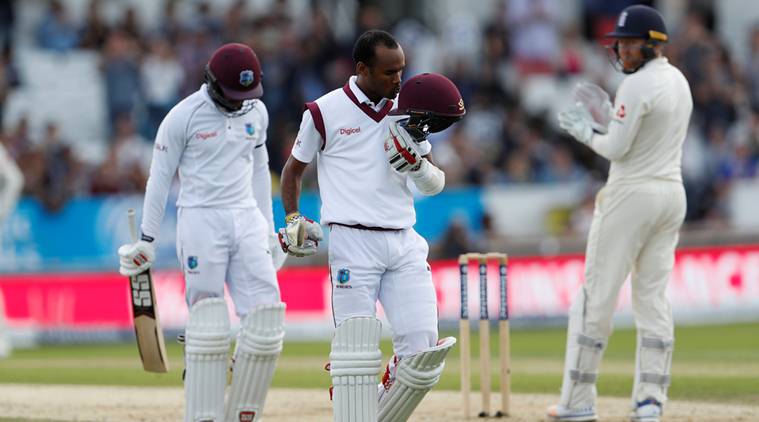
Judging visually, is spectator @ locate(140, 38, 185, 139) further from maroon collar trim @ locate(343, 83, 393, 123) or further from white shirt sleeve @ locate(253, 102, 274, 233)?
maroon collar trim @ locate(343, 83, 393, 123)

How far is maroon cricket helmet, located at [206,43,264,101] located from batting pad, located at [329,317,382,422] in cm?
167

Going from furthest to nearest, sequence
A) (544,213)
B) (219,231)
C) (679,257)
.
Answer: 1. (544,213)
2. (679,257)
3. (219,231)

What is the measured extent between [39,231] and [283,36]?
4.83 metres

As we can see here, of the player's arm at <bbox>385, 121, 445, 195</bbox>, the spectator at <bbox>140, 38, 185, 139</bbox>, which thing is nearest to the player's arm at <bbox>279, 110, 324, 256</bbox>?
the player's arm at <bbox>385, 121, 445, 195</bbox>

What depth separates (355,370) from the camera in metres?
7.32

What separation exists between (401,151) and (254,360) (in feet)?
5.65

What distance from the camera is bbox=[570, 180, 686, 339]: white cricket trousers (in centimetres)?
882

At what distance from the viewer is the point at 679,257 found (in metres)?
18.4

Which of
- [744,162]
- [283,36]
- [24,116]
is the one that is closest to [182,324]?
[24,116]

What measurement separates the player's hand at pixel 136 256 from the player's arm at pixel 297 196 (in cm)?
111

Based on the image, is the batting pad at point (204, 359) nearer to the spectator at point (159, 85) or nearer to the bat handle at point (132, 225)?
the bat handle at point (132, 225)

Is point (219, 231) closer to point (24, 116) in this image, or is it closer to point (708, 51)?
point (24, 116)

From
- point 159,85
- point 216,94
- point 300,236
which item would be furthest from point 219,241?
point 159,85

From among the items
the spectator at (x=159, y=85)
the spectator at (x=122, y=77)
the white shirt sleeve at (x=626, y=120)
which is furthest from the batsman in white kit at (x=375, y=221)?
the spectator at (x=122, y=77)
